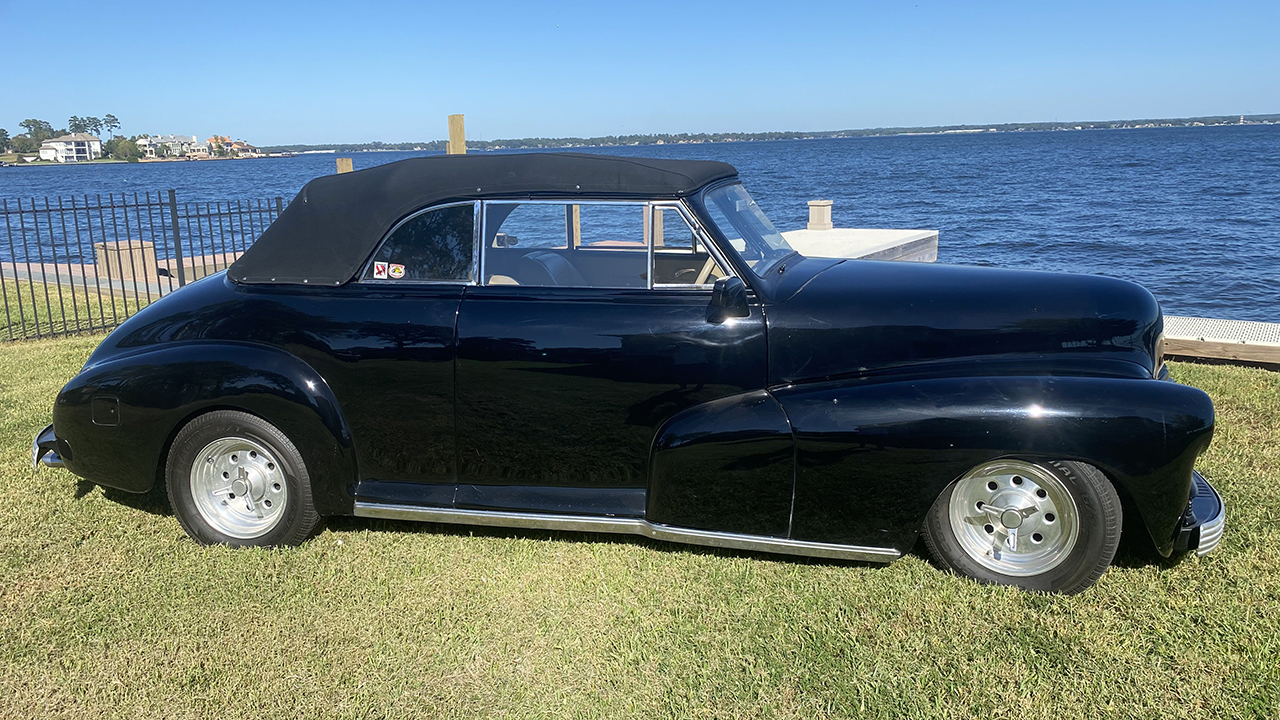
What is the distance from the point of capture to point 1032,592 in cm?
353

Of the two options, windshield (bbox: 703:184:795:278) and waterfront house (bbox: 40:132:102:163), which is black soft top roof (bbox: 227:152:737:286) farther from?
waterfront house (bbox: 40:132:102:163)

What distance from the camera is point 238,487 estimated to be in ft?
13.6

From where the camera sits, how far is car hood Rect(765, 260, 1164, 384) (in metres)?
3.60

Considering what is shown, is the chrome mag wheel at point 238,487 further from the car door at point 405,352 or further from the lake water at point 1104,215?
the lake water at point 1104,215

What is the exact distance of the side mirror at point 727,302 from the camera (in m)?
3.59

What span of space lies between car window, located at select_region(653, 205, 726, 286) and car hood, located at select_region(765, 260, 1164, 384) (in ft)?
1.15

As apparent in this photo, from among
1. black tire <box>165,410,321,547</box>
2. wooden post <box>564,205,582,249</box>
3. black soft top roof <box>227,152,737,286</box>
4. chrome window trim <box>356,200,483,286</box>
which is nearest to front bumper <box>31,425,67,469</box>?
black tire <box>165,410,321,547</box>

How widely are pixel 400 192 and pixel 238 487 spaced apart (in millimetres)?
1610

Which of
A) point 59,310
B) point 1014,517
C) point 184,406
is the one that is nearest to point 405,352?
point 184,406

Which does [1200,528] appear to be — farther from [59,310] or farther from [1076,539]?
[59,310]

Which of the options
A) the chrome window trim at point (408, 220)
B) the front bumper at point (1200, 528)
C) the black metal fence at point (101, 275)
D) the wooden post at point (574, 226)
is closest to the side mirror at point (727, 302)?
the wooden post at point (574, 226)

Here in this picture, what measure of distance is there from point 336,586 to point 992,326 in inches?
120

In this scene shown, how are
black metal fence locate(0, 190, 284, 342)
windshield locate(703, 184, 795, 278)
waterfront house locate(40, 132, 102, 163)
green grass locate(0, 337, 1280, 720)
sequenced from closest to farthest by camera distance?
1. green grass locate(0, 337, 1280, 720)
2. windshield locate(703, 184, 795, 278)
3. black metal fence locate(0, 190, 284, 342)
4. waterfront house locate(40, 132, 102, 163)

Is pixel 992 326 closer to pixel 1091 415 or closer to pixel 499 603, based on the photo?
pixel 1091 415
